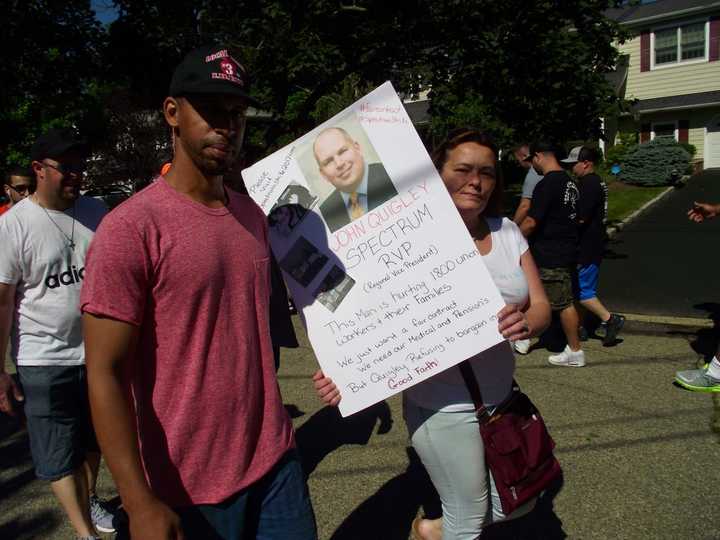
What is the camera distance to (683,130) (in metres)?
24.8

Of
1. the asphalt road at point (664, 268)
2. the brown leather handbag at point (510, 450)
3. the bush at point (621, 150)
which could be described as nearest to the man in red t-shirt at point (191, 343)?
the brown leather handbag at point (510, 450)

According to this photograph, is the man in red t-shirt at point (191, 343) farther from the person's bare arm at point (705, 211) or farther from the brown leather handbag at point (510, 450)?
the person's bare arm at point (705, 211)

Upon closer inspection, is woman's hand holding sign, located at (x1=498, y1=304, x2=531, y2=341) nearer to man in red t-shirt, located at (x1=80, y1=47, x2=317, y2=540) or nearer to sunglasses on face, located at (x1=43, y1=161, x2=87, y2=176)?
man in red t-shirt, located at (x1=80, y1=47, x2=317, y2=540)

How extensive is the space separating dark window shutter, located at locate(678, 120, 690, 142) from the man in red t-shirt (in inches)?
1068

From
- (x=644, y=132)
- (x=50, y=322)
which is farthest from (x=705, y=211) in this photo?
(x=644, y=132)

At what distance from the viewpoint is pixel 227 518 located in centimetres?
168

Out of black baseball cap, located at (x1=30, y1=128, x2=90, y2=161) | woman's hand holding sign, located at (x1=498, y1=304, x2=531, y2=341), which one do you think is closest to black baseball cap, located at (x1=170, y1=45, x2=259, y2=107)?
woman's hand holding sign, located at (x1=498, y1=304, x2=531, y2=341)

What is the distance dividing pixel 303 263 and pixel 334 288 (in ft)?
0.45

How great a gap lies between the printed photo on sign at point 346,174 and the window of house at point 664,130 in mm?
26368

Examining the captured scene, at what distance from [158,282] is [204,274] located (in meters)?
0.12

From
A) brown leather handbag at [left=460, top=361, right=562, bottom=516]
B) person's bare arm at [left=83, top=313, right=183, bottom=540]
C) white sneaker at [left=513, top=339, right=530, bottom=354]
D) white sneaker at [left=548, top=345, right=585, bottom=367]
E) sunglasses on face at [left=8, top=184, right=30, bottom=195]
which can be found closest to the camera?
person's bare arm at [left=83, top=313, right=183, bottom=540]

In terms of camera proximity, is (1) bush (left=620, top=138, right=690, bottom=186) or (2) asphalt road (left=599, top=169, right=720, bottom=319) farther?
(1) bush (left=620, top=138, right=690, bottom=186)

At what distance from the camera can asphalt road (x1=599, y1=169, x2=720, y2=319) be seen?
7.38m

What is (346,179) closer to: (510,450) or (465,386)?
(465,386)
